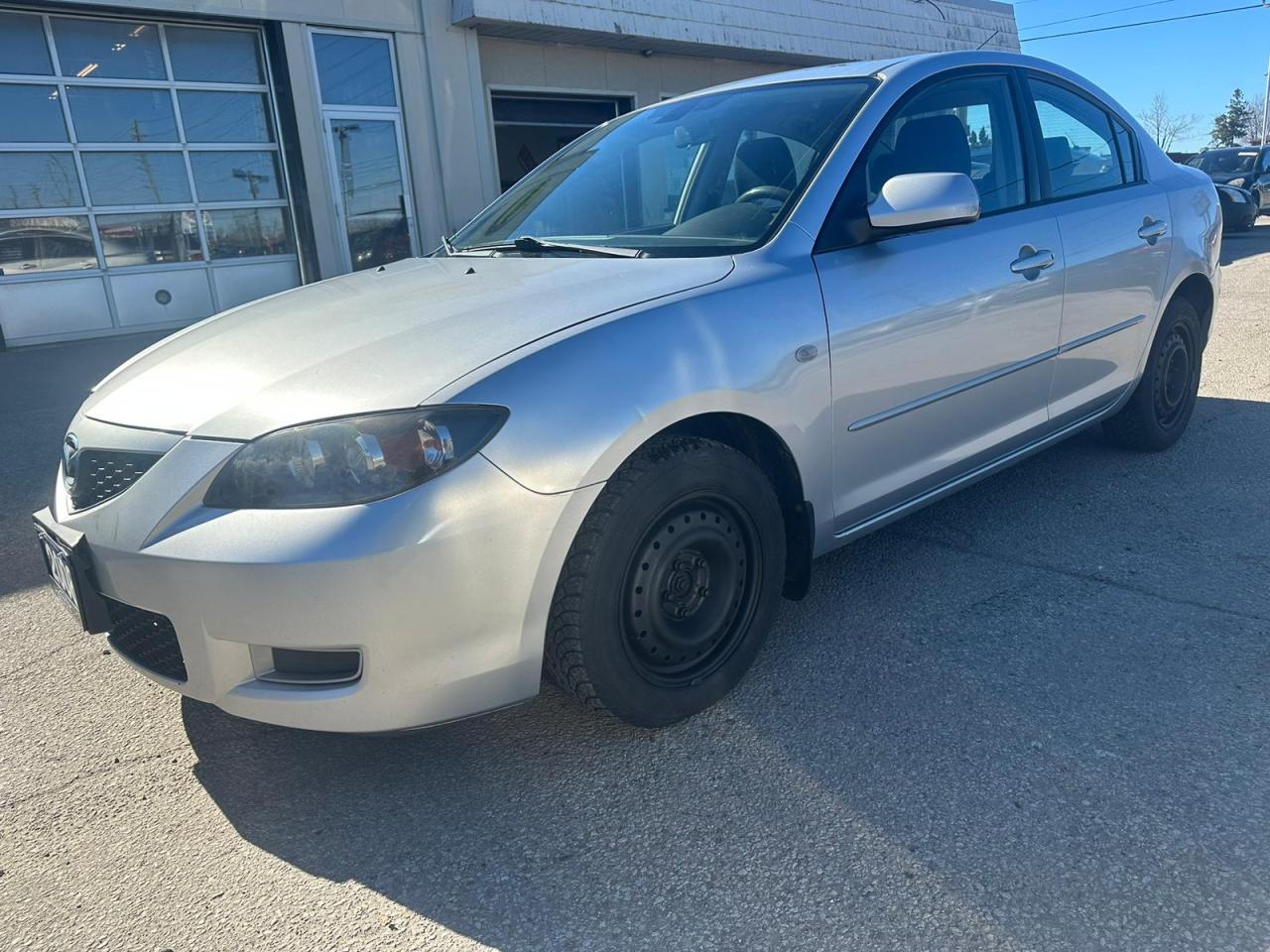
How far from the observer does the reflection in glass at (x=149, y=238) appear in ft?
31.9

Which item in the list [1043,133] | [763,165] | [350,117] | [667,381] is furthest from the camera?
[350,117]

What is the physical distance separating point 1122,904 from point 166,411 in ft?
7.53

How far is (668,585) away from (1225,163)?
72.1 ft

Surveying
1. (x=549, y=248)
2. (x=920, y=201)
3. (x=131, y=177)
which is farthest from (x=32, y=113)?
(x=920, y=201)

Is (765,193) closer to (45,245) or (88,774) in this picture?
(88,774)

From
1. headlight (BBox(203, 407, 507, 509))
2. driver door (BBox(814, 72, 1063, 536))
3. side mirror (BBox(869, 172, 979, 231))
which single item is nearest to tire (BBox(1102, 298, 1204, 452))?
driver door (BBox(814, 72, 1063, 536))

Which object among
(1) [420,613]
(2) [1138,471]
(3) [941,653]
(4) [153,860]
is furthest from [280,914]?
(2) [1138,471]

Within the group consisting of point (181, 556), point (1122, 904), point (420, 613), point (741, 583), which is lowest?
point (1122, 904)

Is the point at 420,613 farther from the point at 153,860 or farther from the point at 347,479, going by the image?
the point at 153,860

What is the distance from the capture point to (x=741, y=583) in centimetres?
259

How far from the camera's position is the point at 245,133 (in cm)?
1032

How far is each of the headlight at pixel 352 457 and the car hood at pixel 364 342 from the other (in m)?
0.04

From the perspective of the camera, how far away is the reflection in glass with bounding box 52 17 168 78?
9234mm

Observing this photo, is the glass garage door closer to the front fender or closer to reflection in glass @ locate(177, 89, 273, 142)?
reflection in glass @ locate(177, 89, 273, 142)
